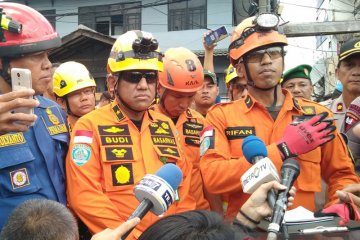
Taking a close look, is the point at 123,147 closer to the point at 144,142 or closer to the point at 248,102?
the point at 144,142

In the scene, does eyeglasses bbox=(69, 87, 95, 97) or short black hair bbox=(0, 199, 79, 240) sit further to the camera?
eyeglasses bbox=(69, 87, 95, 97)

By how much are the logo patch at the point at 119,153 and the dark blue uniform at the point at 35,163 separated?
409 mm

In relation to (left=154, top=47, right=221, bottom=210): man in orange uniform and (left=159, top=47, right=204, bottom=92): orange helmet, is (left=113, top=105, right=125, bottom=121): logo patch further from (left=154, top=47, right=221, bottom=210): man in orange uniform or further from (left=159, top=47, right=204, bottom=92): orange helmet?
(left=159, top=47, right=204, bottom=92): orange helmet

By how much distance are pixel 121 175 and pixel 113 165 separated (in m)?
0.09

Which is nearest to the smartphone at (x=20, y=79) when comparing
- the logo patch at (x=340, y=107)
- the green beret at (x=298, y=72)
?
the logo patch at (x=340, y=107)

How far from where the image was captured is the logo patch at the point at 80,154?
3152 millimetres

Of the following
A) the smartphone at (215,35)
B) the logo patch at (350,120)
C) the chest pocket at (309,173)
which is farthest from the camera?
the smartphone at (215,35)

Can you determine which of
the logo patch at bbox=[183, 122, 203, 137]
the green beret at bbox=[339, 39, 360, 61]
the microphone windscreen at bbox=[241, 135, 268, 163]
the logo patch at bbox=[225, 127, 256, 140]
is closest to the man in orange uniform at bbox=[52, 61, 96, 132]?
the logo patch at bbox=[183, 122, 203, 137]

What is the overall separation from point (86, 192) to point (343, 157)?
1937 millimetres

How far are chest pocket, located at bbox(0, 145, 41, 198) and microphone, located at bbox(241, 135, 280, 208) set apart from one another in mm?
1579

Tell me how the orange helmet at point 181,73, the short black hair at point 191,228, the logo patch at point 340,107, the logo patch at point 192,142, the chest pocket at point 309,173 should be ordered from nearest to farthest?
1. the short black hair at point 191,228
2. the chest pocket at point 309,173
3. the logo patch at point 192,142
4. the orange helmet at point 181,73
5. the logo patch at point 340,107

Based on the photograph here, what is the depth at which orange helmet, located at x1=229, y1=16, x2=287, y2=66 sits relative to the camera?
3.50 meters

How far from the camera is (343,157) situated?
10.9 ft

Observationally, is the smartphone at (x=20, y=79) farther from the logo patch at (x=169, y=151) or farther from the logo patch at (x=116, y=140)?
the logo patch at (x=169, y=151)
